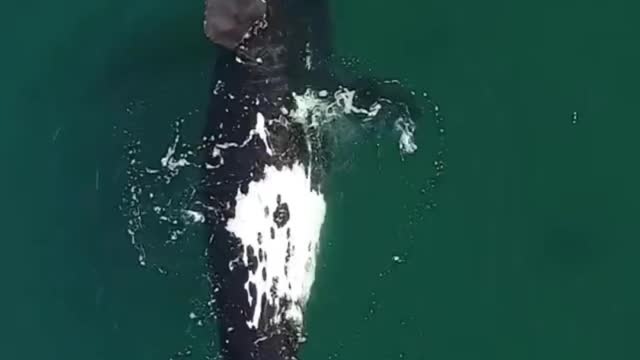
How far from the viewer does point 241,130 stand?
92.6 ft

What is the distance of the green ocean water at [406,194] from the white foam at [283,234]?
0.48 metres

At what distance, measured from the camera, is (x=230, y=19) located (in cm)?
2700

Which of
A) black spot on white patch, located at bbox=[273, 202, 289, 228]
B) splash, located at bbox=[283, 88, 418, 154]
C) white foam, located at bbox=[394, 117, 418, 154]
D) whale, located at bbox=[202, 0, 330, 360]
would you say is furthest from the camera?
white foam, located at bbox=[394, 117, 418, 154]

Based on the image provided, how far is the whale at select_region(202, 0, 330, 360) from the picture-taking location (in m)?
27.8

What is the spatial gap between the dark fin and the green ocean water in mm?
2654

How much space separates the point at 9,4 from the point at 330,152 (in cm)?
862

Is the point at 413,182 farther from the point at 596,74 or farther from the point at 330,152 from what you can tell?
the point at 596,74

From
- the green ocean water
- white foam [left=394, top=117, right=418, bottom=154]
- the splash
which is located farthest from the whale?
white foam [left=394, top=117, right=418, bottom=154]

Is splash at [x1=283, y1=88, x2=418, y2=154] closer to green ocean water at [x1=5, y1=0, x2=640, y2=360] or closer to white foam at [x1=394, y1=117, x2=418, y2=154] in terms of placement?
white foam at [x1=394, y1=117, x2=418, y2=154]

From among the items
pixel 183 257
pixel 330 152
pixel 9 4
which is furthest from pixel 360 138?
pixel 9 4

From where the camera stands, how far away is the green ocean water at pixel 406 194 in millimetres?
28922

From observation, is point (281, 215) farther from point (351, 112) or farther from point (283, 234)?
point (351, 112)

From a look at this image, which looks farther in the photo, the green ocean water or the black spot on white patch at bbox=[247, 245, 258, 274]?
the green ocean water

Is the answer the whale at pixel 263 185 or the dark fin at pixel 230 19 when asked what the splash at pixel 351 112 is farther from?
the dark fin at pixel 230 19
